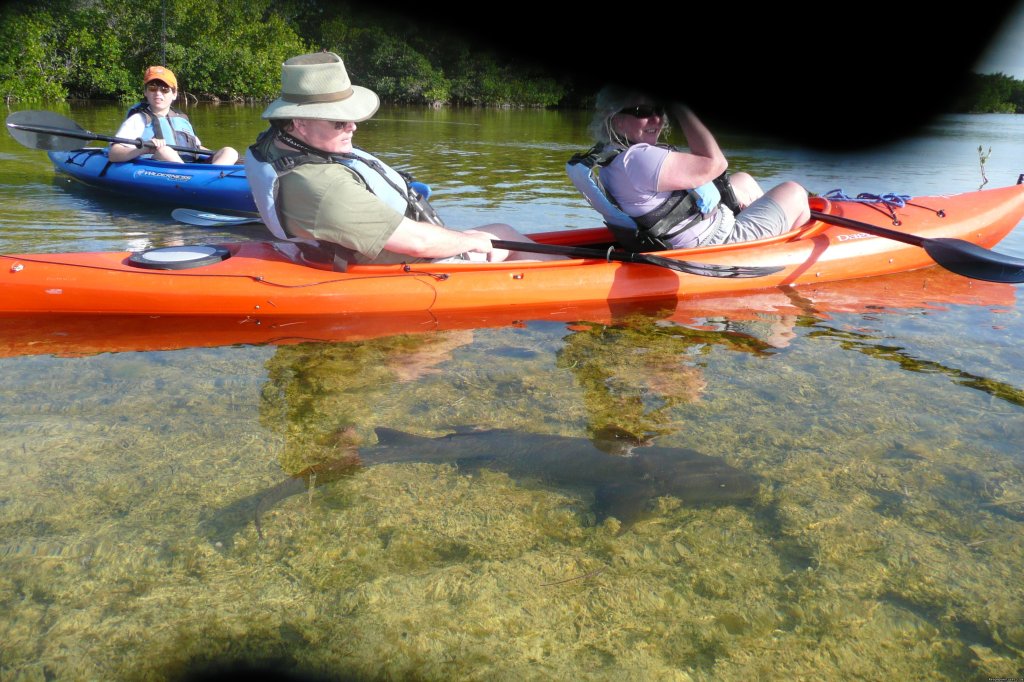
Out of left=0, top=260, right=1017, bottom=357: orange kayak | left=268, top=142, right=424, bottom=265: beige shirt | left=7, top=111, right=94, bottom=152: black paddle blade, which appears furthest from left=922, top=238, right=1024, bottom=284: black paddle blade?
left=7, top=111, right=94, bottom=152: black paddle blade

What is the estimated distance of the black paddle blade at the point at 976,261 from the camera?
15.9 feet

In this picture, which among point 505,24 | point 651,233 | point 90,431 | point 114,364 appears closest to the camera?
point 505,24

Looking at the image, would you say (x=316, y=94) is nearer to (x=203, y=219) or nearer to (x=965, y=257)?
(x=203, y=219)

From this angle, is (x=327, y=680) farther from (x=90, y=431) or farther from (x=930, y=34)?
(x=930, y=34)

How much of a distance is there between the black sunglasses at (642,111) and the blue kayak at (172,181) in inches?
174

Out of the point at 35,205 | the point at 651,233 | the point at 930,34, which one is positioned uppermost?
the point at 930,34

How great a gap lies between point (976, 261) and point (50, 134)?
888 cm

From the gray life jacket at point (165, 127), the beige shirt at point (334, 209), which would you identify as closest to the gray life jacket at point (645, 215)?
the beige shirt at point (334, 209)

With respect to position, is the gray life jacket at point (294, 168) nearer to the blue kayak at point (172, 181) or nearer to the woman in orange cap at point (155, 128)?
→ the blue kayak at point (172, 181)

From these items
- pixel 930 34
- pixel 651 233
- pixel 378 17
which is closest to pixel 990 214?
pixel 651 233

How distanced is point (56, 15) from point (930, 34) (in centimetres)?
3439

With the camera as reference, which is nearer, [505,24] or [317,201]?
[505,24]

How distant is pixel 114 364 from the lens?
3.87 meters

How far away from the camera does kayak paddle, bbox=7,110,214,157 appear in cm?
834
